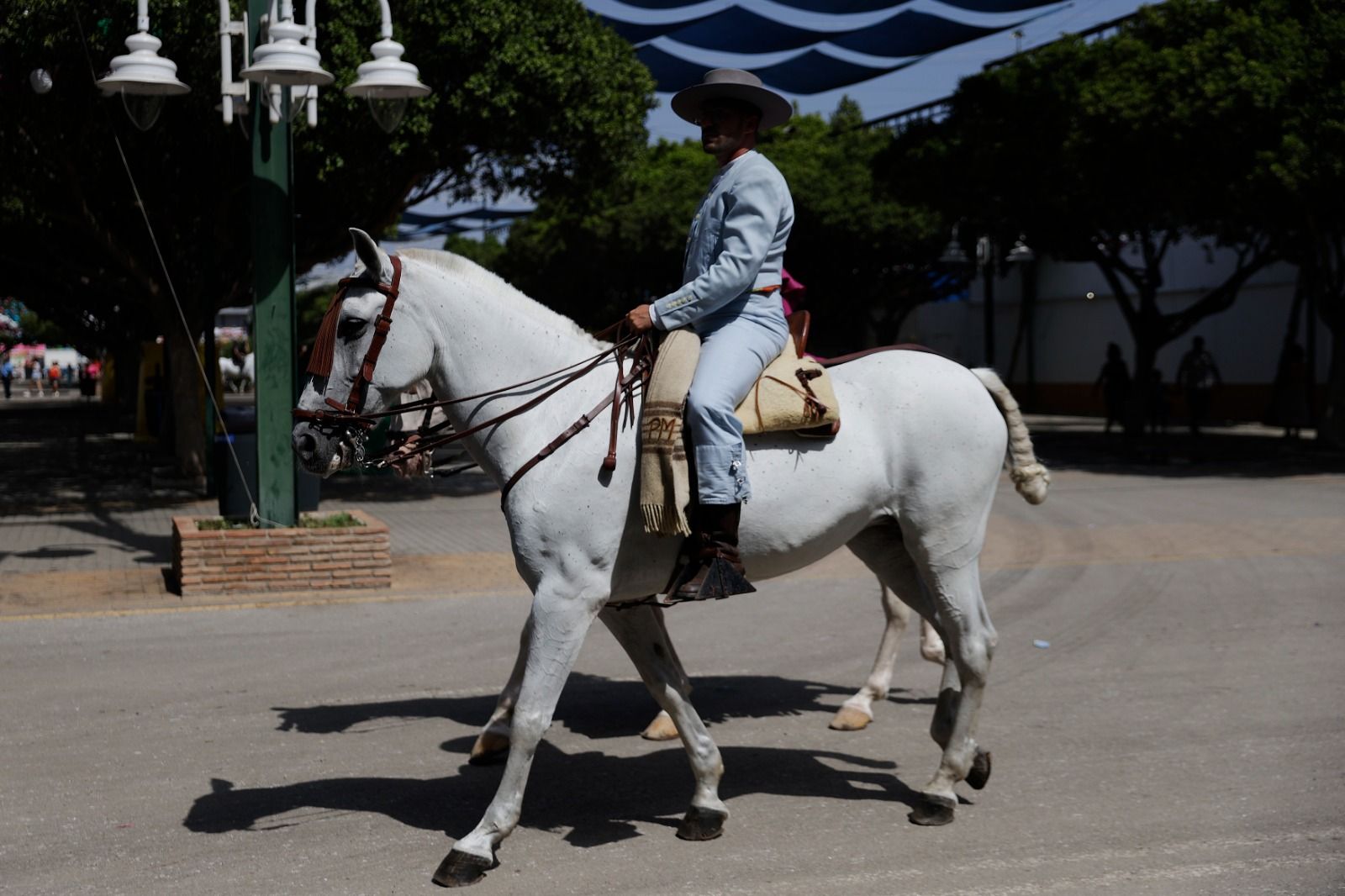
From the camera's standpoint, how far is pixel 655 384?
4.94 meters

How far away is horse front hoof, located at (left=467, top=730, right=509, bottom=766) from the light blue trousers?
2.03 metres

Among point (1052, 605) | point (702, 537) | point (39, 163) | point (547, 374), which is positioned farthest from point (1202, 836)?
point (39, 163)

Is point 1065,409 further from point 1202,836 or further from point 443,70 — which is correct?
point 1202,836

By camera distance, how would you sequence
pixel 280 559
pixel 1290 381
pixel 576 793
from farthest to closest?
pixel 1290 381 < pixel 280 559 < pixel 576 793

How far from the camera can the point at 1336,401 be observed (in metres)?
23.9

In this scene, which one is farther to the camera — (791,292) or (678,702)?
(791,292)

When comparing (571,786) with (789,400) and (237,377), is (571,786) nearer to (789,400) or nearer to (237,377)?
(789,400)

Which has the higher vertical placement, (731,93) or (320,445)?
(731,93)

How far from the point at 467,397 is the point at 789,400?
1.22m

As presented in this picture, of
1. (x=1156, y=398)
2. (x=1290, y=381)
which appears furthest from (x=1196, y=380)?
(x=1290, y=381)

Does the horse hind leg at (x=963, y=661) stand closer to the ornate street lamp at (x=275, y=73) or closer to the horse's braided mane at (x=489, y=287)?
the horse's braided mane at (x=489, y=287)

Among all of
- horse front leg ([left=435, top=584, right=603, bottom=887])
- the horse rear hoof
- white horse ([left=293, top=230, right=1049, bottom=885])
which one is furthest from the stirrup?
the horse rear hoof

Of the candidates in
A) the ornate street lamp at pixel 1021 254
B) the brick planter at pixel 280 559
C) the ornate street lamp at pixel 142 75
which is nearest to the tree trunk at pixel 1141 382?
the ornate street lamp at pixel 1021 254

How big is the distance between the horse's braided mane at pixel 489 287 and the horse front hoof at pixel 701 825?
1.84 metres
